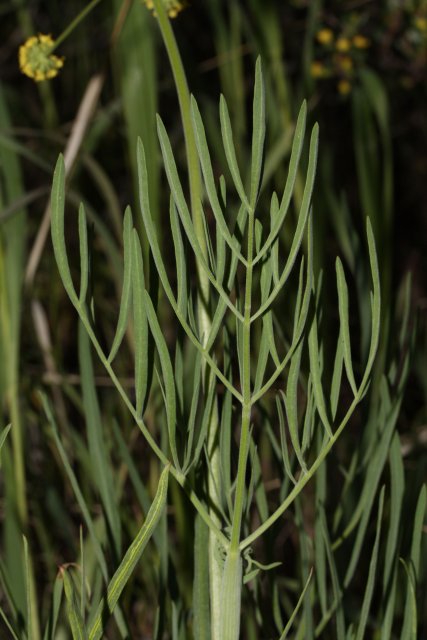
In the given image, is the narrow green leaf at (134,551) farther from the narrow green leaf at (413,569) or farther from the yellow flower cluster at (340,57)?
the yellow flower cluster at (340,57)

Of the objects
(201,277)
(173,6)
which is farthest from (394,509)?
(173,6)

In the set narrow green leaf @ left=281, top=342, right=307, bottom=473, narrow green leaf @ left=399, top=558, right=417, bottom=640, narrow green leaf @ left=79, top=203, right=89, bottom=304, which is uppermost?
narrow green leaf @ left=79, top=203, right=89, bottom=304

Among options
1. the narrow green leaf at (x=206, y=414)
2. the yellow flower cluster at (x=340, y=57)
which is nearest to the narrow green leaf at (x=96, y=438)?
the narrow green leaf at (x=206, y=414)

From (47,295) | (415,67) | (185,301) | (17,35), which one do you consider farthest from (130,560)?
(17,35)

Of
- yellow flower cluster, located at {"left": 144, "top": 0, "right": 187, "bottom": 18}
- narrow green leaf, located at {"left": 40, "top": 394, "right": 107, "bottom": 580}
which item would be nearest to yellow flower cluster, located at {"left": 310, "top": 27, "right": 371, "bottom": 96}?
yellow flower cluster, located at {"left": 144, "top": 0, "right": 187, "bottom": 18}

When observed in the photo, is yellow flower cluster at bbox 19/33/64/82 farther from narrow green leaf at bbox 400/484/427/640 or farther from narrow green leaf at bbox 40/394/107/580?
narrow green leaf at bbox 400/484/427/640

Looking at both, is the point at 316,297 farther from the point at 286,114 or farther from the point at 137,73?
the point at 286,114
